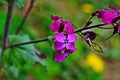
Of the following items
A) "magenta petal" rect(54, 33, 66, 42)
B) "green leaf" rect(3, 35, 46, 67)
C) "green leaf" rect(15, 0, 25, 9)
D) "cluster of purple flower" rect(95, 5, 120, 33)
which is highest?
"cluster of purple flower" rect(95, 5, 120, 33)

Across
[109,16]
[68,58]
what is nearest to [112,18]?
[109,16]

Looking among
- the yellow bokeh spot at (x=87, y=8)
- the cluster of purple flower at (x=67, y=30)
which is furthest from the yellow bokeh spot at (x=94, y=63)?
the cluster of purple flower at (x=67, y=30)

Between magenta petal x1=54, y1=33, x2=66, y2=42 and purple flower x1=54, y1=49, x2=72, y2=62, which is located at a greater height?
magenta petal x1=54, y1=33, x2=66, y2=42

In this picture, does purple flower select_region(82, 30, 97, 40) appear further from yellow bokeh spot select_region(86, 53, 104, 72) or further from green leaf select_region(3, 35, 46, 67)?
yellow bokeh spot select_region(86, 53, 104, 72)

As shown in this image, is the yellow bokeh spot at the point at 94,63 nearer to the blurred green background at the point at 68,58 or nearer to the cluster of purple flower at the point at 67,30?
the blurred green background at the point at 68,58

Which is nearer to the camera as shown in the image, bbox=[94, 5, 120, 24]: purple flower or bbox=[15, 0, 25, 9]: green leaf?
bbox=[94, 5, 120, 24]: purple flower

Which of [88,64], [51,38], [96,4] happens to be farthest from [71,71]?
[51,38]

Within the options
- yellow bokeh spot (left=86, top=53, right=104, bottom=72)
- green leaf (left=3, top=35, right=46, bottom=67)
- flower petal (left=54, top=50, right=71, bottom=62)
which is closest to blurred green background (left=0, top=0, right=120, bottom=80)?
yellow bokeh spot (left=86, top=53, right=104, bottom=72)

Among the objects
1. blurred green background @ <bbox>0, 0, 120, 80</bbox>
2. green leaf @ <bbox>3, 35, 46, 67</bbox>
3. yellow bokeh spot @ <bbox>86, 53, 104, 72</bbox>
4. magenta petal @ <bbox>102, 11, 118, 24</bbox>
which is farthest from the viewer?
yellow bokeh spot @ <bbox>86, 53, 104, 72</bbox>
